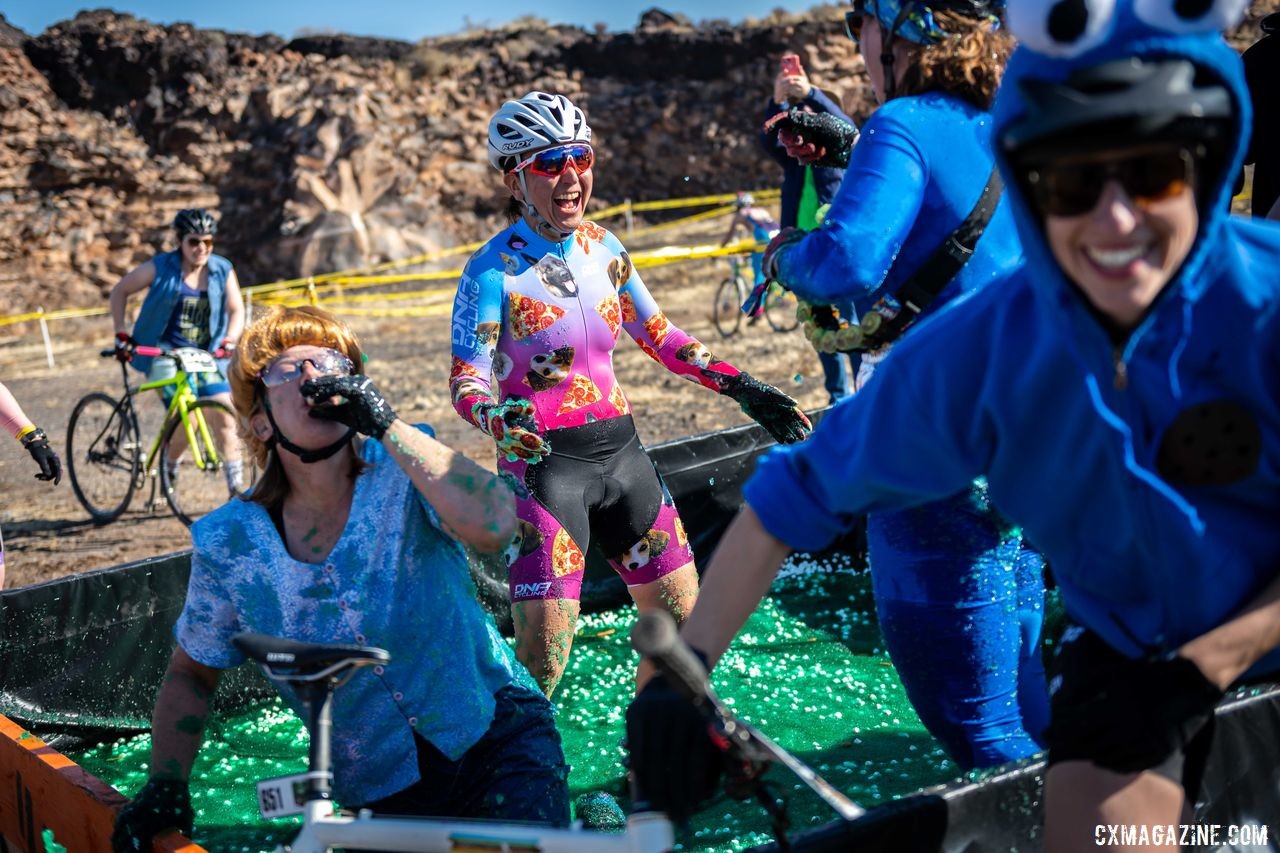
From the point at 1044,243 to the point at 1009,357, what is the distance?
196 millimetres

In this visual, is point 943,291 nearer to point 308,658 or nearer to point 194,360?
point 308,658

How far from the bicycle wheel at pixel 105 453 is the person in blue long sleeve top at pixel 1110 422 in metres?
8.37

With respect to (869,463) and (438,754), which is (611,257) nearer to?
(438,754)

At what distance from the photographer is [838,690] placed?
4.76 metres

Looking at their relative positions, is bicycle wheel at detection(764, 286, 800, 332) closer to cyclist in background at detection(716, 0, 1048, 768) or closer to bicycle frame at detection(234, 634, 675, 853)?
cyclist in background at detection(716, 0, 1048, 768)

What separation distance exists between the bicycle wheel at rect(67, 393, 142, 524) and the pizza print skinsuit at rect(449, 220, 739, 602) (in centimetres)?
626

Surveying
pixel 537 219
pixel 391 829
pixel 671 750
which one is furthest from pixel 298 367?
pixel 671 750

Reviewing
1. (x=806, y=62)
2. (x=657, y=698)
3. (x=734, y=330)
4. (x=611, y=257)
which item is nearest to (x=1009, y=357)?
(x=657, y=698)

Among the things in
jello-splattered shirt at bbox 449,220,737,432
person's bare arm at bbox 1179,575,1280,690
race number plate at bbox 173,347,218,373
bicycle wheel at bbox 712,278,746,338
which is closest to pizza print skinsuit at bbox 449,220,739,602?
jello-splattered shirt at bbox 449,220,737,432

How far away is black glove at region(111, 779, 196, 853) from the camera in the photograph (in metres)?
2.67

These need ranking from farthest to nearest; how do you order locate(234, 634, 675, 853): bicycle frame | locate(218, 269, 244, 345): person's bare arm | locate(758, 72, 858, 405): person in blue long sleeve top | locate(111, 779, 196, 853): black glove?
1. locate(218, 269, 244, 345): person's bare arm
2. locate(758, 72, 858, 405): person in blue long sleeve top
3. locate(111, 779, 196, 853): black glove
4. locate(234, 634, 675, 853): bicycle frame

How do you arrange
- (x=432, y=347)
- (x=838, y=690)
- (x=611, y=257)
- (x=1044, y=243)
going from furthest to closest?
(x=432, y=347) < (x=838, y=690) < (x=611, y=257) < (x=1044, y=243)

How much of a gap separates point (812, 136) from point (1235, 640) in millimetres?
2237

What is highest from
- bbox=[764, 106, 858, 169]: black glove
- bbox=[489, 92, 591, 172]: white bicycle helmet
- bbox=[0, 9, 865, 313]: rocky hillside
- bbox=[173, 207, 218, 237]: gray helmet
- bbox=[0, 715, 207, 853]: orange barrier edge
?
bbox=[0, 9, 865, 313]: rocky hillside
